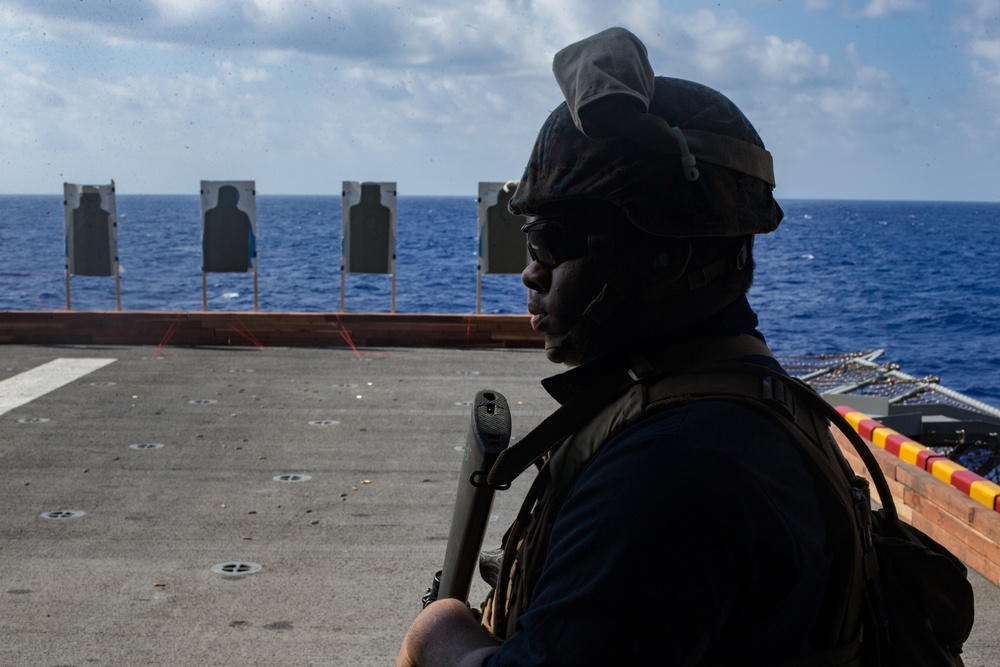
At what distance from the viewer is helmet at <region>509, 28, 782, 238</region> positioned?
1.70m

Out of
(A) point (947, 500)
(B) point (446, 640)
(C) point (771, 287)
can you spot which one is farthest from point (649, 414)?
(C) point (771, 287)

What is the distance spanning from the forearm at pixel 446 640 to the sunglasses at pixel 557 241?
1.95 feet

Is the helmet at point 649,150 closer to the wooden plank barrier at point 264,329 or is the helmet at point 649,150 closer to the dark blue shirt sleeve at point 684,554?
the dark blue shirt sleeve at point 684,554

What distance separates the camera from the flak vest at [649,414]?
5.29 feet

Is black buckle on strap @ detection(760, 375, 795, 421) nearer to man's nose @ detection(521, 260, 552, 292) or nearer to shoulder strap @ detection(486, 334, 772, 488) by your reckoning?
shoulder strap @ detection(486, 334, 772, 488)

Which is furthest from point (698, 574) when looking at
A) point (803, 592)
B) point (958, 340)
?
point (958, 340)

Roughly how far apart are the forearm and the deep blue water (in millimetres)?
33301

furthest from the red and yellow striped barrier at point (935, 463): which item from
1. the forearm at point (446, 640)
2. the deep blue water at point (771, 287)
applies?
the deep blue water at point (771, 287)

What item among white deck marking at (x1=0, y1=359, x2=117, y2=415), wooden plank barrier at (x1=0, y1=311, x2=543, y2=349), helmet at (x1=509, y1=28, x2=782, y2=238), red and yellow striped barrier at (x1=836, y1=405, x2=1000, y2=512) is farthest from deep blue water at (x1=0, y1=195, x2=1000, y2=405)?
helmet at (x1=509, y1=28, x2=782, y2=238)

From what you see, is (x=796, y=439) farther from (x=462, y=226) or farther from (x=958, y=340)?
(x=462, y=226)

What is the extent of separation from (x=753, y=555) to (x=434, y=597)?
1.07 metres

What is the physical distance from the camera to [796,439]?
1.60 metres

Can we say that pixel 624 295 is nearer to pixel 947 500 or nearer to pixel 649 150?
pixel 649 150

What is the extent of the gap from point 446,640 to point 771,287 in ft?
223
